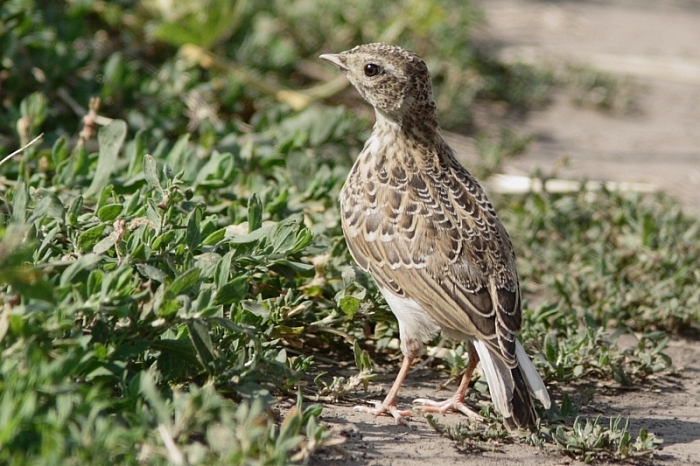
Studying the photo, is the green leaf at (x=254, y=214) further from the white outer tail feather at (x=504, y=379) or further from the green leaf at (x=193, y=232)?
the white outer tail feather at (x=504, y=379)

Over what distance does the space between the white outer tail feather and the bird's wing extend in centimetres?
6

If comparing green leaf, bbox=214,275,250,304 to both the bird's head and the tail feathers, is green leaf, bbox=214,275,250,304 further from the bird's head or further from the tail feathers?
the bird's head

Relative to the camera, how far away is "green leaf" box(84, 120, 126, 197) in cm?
527

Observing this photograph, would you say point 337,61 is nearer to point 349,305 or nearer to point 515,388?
point 349,305

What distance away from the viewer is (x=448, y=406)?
15.4 ft

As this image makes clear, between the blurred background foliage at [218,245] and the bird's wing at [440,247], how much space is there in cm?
28

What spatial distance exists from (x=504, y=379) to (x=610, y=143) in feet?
18.2

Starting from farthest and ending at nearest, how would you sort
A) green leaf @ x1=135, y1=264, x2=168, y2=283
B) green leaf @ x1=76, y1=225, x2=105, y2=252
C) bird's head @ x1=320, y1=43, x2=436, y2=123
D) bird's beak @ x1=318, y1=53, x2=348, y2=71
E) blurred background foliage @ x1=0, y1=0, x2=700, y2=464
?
bird's beak @ x1=318, y1=53, x2=348, y2=71
bird's head @ x1=320, y1=43, x2=436, y2=123
green leaf @ x1=76, y1=225, x2=105, y2=252
green leaf @ x1=135, y1=264, x2=168, y2=283
blurred background foliage @ x1=0, y1=0, x2=700, y2=464

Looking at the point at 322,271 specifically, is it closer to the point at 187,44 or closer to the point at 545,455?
the point at 545,455

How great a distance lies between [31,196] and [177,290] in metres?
1.42

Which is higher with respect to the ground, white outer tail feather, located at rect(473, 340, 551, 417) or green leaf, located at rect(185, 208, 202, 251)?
green leaf, located at rect(185, 208, 202, 251)

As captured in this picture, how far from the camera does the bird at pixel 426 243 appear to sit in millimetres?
4449

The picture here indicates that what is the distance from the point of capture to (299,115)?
7387 mm

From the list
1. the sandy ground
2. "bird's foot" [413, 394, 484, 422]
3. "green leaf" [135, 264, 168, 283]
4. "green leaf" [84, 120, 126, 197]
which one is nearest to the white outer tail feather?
the sandy ground
